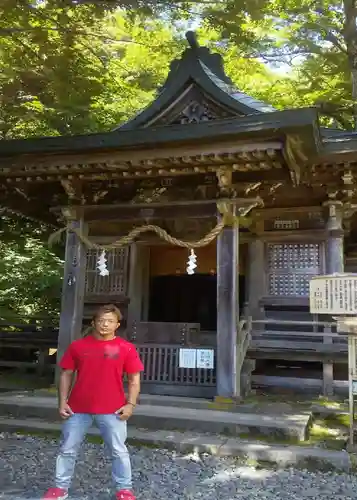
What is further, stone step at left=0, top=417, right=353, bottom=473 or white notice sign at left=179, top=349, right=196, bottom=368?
white notice sign at left=179, top=349, right=196, bottom=368

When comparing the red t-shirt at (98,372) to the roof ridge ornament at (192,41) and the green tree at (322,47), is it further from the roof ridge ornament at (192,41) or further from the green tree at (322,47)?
the green tree at (322,47)

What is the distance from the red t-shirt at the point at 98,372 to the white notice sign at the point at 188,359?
3.91m

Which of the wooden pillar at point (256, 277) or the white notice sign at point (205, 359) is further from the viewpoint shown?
the wooden pillar at point (256, 277)

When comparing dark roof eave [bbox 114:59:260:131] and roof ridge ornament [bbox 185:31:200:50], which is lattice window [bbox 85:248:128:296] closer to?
dark roof eave [bbox 114:59:260:131]

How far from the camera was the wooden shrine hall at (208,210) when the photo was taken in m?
6.62

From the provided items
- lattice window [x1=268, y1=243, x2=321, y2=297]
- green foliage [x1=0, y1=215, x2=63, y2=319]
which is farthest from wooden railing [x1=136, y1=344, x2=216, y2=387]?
green foliage [x1=0, y1=215, x2=63, y2=319]

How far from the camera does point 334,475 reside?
444 centimetres

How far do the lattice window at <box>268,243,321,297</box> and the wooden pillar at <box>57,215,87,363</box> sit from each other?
373 cm

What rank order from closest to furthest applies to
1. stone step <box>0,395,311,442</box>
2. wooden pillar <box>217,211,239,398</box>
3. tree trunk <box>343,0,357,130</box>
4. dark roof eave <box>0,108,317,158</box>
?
stone step <box>0,395,311,442</box> → dark roof eave <box>0,108,317,158</box> → wooden pillar <box>217,211,239,398</box> → tree trunk <box>343,0,357,130</box>

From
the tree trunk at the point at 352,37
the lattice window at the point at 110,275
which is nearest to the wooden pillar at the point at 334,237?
the lattice window at the point at 110,275

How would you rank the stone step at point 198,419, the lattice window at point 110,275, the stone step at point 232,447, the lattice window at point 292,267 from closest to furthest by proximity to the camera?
the stone step at point 232,447
the stone step at point 198,419
the lattice window at point 292,267
the lattice window at point 110,275

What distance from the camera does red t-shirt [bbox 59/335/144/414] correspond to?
3.45 metres

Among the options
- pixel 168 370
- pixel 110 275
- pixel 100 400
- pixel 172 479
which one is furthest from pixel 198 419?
pixel 110 275

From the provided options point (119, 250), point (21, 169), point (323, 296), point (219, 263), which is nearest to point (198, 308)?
point (119, 250)
